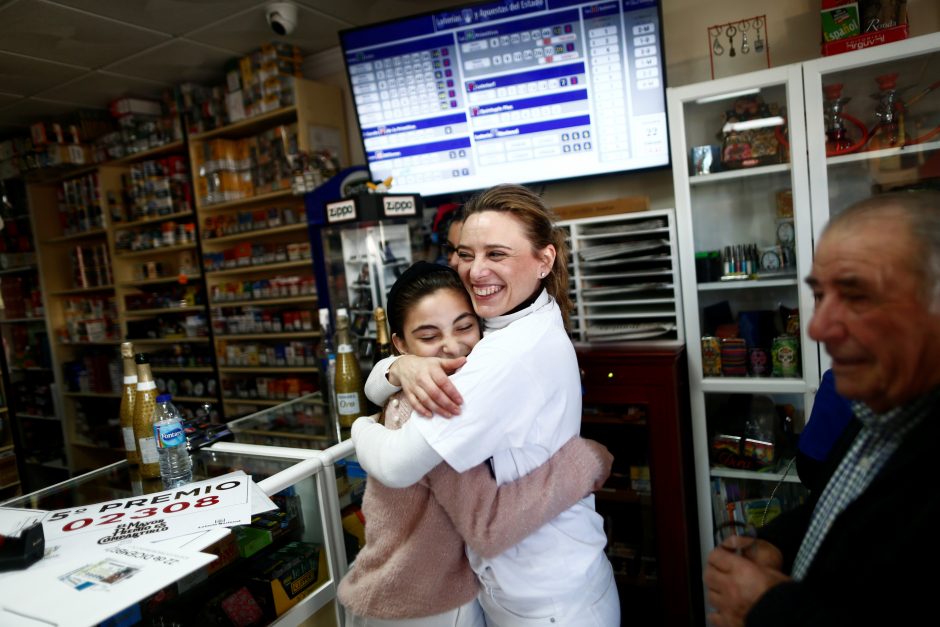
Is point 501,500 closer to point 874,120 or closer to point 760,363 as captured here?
point 760,363

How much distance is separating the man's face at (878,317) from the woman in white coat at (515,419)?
60 centimetres

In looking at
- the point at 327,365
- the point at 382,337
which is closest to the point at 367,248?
the point at 327,365

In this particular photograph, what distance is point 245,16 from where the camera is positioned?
3492 millimetres

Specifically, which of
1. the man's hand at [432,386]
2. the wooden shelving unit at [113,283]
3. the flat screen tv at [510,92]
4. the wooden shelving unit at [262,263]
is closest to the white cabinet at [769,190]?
the flat screen tv at [510,92]

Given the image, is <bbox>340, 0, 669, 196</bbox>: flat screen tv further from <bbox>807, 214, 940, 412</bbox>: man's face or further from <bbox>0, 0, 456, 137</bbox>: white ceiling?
<bbox>807, 214, 940, 412</bbox>: man's face

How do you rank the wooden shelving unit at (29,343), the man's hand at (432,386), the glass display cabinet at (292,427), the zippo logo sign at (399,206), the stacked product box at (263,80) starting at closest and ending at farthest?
the man's hand at (432,386), the glass display cabinet at (292,427), the zippo logo sign at (399,206), the stacked product box at (263,80), the wooden shelving unit at (29,343)

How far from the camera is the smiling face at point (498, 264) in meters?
1.44

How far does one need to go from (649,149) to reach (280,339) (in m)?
3.15

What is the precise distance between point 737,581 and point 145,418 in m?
1.68

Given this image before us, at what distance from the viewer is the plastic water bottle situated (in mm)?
1649

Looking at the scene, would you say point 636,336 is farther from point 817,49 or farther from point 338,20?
point 338,20

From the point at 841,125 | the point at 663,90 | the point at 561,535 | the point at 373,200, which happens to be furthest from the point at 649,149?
the point at 561,535

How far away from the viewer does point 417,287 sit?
4.99 ft

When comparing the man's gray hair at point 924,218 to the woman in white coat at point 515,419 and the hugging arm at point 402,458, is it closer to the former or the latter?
the woman in white coat at point 515,419
